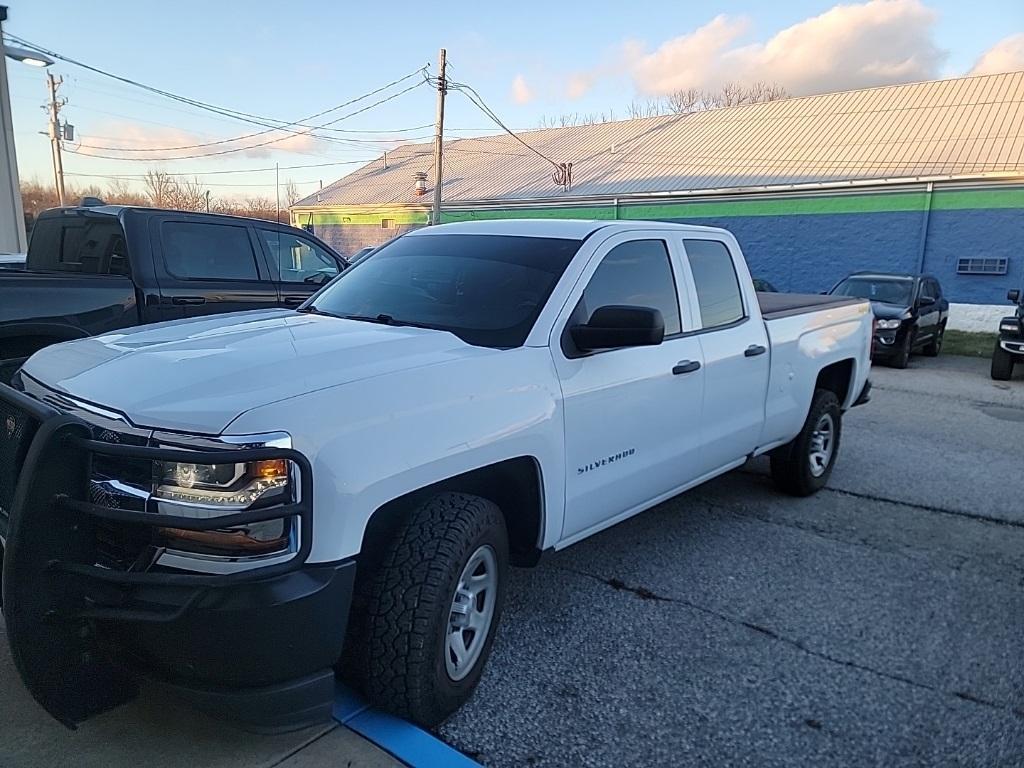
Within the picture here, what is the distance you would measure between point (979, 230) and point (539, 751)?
20871 millimetres

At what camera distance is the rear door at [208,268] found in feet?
20.5

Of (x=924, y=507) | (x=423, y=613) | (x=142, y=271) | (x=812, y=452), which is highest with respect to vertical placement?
(x=142, y=271)

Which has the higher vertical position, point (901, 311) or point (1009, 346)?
point (901, 311)

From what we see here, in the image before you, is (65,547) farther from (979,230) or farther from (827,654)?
(979,230)

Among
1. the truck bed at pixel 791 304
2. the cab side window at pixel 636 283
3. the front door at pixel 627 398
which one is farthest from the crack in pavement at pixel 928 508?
the cab side window at pixel 636 283

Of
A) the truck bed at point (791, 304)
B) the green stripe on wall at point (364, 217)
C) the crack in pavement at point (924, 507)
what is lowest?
the crack in pavement at point (924, 507)

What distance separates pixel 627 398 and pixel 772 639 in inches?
52.3

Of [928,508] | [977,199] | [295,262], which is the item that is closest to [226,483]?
[928,508]

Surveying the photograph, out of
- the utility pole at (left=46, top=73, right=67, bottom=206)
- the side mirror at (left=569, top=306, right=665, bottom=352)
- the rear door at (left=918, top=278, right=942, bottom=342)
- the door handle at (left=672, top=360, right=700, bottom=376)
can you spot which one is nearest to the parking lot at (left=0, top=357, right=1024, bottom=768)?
the door handle at (left=672, top=360, right=700, bottom=376)

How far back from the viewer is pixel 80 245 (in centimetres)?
651

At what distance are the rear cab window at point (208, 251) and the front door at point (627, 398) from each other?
4.13 m

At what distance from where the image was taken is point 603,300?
146 inches

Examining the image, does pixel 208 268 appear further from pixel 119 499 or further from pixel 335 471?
pixel 335 471

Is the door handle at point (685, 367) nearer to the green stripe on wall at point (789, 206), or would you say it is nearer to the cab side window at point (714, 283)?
the cab side window at point (714, 283)
